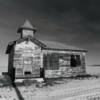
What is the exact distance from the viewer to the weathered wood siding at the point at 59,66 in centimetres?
1823

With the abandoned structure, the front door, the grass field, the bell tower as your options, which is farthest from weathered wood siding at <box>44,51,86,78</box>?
the grass field

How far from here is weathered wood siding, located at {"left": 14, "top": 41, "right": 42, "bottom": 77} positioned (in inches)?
636

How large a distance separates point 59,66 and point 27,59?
5.18m

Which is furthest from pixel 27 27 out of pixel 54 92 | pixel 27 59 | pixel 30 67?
pixel 54 92

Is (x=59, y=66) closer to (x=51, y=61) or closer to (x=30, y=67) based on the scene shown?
(x=51, y=61)

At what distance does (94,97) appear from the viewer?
27.1ft

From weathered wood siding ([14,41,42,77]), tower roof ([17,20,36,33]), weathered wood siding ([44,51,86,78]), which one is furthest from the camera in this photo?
tower roof ([17,20,36,33])

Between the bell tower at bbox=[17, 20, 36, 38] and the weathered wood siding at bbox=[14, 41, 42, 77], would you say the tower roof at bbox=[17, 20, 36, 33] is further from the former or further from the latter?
the weathered wood siding at bbox=[14, 41, 42, 77]

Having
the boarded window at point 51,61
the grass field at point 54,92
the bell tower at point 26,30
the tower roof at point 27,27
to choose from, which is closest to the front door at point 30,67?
the boarded window at point 51,61

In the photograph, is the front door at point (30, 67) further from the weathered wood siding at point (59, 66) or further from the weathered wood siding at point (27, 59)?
the weathered wood siding at point (59, 66)

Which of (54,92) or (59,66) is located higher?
(59,66)

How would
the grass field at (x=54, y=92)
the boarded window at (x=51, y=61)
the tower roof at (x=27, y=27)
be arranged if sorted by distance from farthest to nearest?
the tower roof at (x=27, y=27), the boarded window at (x=51, y=61), the grass field at (x=54, y=92)

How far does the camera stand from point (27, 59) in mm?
16578

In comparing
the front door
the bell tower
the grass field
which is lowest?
the grass field
